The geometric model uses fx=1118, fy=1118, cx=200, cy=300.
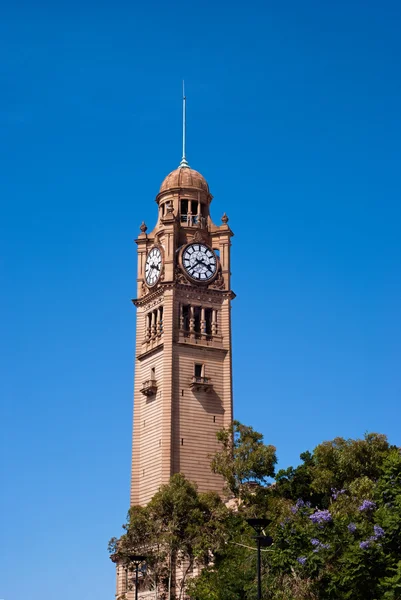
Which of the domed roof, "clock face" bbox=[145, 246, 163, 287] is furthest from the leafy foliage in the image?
the domed roof

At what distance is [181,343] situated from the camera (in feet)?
343

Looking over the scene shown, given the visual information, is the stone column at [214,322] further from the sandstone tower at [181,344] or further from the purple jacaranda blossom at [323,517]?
the purple jacaranda blossom at [323,517]

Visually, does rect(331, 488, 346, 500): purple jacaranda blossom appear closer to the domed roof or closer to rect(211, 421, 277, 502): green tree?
rect(211, 421, 277, 502): green tree

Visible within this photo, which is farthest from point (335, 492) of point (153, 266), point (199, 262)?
point (153, 266)

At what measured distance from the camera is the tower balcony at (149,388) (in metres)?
104

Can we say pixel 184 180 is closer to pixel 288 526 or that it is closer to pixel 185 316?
pixel 185 316

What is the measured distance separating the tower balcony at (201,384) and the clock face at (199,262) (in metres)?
10.1

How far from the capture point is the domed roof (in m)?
114

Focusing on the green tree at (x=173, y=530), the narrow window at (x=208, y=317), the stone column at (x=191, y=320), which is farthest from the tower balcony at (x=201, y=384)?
the green tree at (x=173, y=530)

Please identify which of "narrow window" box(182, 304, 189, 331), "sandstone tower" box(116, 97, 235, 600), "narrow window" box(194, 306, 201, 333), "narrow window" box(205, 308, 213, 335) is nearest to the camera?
"sandstone tower" box(116, 97, 235, 600)

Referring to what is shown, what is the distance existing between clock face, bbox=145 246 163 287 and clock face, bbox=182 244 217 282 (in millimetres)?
A: 2615

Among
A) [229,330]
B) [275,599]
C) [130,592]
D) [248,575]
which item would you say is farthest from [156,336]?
[275,599]

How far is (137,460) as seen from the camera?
341 feet

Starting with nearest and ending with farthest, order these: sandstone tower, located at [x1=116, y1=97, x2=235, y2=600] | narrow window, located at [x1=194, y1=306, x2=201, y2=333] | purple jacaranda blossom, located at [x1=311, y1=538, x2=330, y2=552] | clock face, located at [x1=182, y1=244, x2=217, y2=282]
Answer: purple jacaranda blossom, located at [x1=311, y1=538, x2=330, y2=552], sandstone tower, located at [x1=116, y1=97, x2=235, y2=600], narrow window, located at [x1=194, y1=306, x2=201, y2=333], clock face, located at [x1=182, y1=244, x2=217, y2=282]
